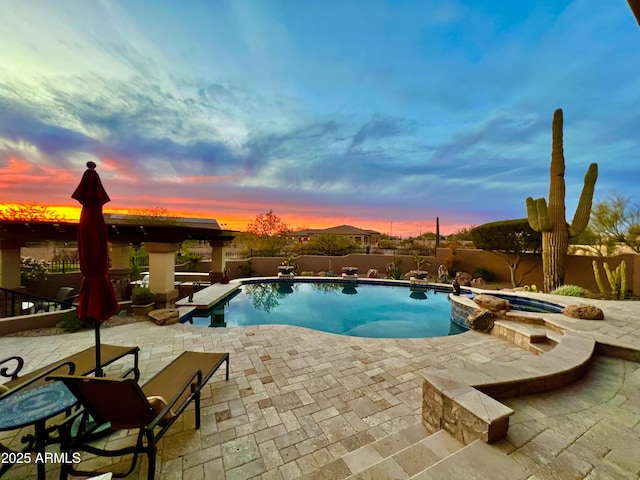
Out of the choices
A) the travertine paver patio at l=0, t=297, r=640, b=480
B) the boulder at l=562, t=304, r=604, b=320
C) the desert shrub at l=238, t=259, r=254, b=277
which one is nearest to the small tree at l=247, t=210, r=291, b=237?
the desert shrub at l=238, t=259, r=254, b=277

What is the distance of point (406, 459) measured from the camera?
2.06m

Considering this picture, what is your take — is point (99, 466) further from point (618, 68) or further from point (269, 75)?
point (618, 68)

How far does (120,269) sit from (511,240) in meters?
17.7

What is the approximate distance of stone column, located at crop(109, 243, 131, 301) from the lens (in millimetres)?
8586

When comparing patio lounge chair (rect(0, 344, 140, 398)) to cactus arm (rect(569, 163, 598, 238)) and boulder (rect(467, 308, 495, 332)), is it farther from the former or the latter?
cactus arm (rect(569, 163, 598, 238))

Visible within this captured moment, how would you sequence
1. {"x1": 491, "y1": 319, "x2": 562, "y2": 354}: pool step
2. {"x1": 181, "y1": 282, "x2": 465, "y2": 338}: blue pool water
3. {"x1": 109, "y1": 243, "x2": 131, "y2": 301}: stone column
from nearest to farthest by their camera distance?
1. {"x1": 491, "y1": 319, "x2": 562, "y2": 354}: pool step
2. {"x1": 181, "y1": 282, "x2": 465, "y2": 338}: blue pool water
3. {"x1": 109, "y1": 243, "x2": 131, "y2": 301}: stone column

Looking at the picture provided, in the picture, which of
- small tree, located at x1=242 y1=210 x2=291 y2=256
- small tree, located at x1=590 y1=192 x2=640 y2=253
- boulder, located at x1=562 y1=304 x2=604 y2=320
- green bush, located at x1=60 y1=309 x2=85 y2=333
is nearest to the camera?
green bush, located at x1=60 y1=309 x2=85 y2=333

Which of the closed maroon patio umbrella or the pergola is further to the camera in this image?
the pergola

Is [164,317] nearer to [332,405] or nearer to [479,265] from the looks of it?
[332,405]

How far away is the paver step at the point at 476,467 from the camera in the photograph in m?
1.69

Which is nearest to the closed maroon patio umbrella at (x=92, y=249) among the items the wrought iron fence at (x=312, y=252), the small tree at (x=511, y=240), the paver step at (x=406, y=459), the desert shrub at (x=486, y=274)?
the paver step at (x=406, y=459)

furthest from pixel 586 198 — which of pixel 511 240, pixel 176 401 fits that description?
pixel 176 401

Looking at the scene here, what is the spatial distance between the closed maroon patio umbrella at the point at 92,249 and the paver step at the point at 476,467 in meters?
3.28

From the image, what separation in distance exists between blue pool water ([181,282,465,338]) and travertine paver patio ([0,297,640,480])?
2130 mm
